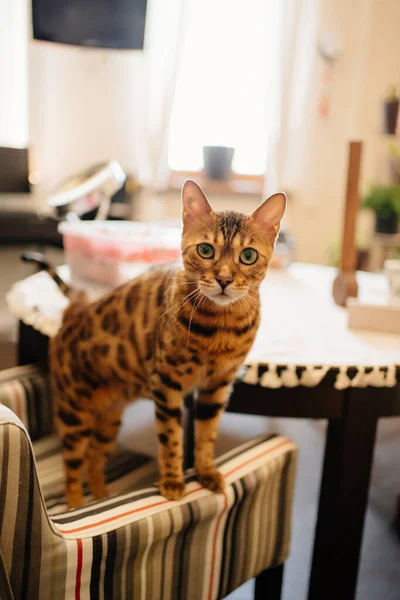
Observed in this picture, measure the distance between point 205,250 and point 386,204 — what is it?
2667 mm

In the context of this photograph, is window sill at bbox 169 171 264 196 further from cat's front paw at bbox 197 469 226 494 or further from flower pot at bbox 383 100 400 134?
cat's front paw at bbox 197 469 226 494

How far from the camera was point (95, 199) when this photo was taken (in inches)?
79.1

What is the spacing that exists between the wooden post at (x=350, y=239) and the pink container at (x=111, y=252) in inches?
18.2

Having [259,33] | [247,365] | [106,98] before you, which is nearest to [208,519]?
[247,365]

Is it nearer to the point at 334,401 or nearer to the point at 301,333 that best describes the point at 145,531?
the point at 334,401

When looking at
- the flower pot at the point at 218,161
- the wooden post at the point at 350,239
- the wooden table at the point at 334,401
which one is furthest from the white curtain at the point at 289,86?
the wooden table at the point at 334,401

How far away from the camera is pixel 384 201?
10.6 ft

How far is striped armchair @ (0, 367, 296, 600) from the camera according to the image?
1.98 feet

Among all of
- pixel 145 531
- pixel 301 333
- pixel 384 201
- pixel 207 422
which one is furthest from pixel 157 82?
pixel 145 531

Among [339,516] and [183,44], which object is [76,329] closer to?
[339,516]

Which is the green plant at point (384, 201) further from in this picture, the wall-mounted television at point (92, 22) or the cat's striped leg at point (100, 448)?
the cat's striped leg at point (100, 448)

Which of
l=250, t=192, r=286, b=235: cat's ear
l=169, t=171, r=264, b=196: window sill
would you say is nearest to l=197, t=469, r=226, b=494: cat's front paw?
l=250, t=192, r=286, b=235: cat's ear

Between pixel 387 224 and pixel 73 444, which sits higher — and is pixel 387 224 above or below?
above

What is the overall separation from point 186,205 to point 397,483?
158cm
